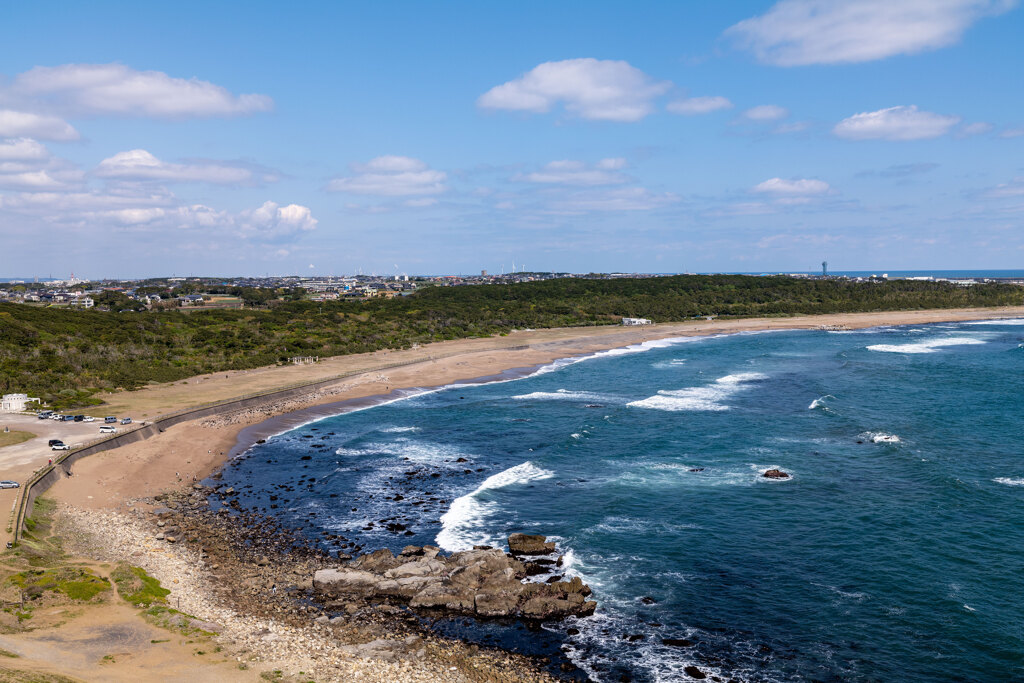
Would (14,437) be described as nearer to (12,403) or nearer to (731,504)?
(12,403)

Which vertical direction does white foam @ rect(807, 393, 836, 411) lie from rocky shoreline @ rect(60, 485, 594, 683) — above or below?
above

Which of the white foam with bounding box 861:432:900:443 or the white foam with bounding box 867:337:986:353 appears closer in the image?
the white foam with bounding box 861:432:900:443

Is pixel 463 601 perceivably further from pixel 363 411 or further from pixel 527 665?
pixel 363 411

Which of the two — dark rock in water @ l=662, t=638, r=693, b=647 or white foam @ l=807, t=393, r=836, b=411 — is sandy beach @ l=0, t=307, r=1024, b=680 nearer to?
dark rock in water @ l=662, t=638, r=693, b=647

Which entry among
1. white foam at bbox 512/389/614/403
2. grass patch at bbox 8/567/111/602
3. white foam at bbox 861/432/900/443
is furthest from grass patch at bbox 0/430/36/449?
white foam at bbox 861/432/900/443

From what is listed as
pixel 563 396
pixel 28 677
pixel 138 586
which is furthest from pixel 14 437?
pixel 563 396

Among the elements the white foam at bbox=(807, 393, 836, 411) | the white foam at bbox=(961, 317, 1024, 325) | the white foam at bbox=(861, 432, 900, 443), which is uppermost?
the white foam at bbox=(961, 317, 1024, 325)
